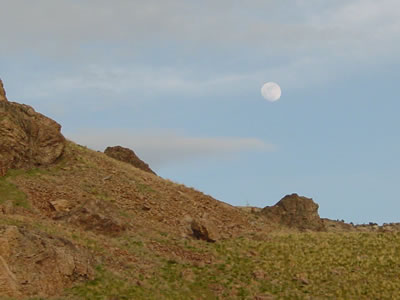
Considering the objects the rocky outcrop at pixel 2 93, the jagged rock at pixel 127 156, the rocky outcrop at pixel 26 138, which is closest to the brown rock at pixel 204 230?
the rocky outcrop at pixel 26 138

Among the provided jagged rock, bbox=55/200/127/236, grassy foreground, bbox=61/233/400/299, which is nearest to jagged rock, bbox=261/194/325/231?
grassy foreground, bbox=61/233/400/299

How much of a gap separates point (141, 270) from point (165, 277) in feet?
4.93

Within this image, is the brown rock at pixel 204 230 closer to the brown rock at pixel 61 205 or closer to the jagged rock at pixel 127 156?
the brown rock at pixel 61 205

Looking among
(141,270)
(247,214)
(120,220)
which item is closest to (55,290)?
(141,270)

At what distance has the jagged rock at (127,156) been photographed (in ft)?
205

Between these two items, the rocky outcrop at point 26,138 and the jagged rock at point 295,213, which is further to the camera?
the jagged rock at point 295,213

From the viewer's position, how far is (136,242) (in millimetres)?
40625

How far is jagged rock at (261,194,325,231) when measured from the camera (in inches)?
2363

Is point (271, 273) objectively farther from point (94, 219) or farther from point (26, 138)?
point (26, 138)

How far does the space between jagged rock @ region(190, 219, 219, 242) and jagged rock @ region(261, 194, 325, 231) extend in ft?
50.3

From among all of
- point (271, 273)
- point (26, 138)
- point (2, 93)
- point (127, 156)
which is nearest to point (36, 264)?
point (271, 273)

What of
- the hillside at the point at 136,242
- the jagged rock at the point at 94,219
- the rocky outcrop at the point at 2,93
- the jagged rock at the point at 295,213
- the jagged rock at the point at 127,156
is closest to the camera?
the hillside at the point at 136,242

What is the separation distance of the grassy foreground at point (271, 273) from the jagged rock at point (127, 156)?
19508 millimetres

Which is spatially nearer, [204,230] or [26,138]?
[204,230]
